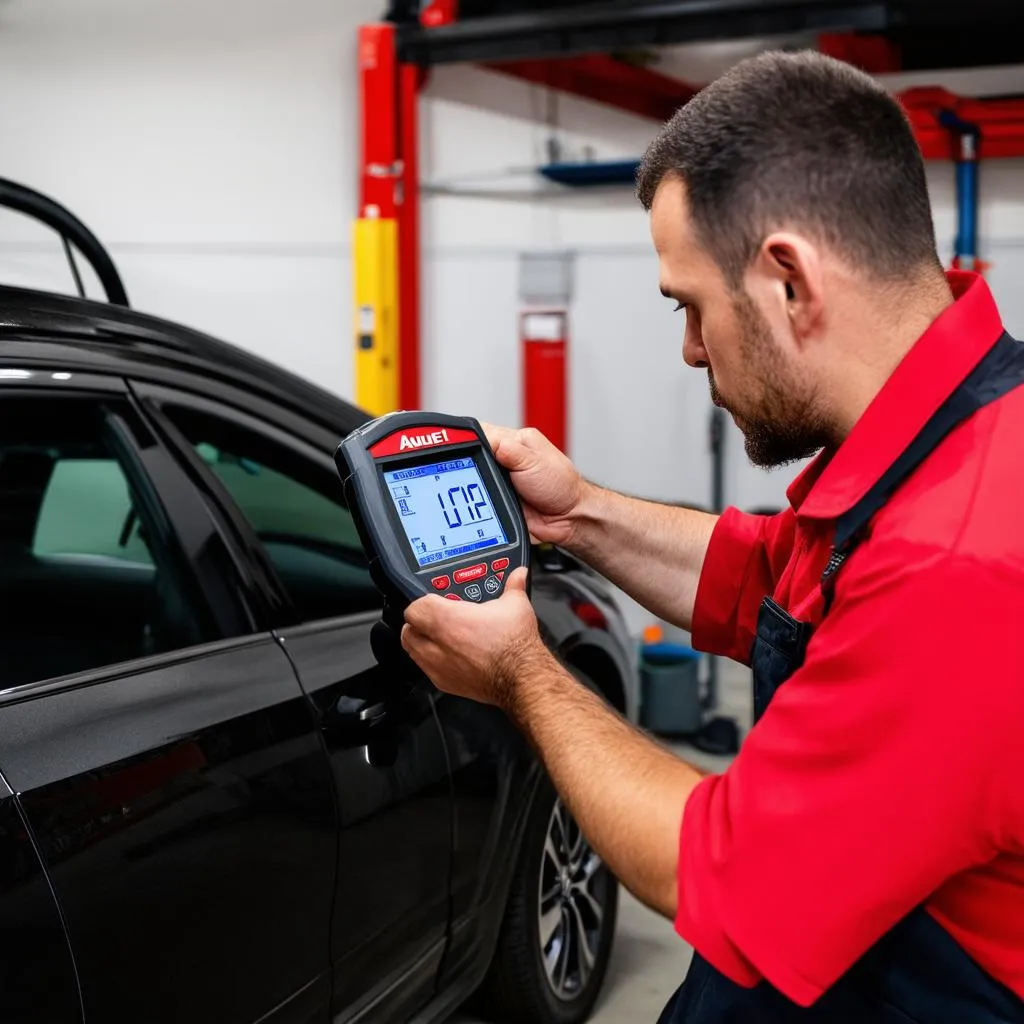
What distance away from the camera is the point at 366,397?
4.95 metres

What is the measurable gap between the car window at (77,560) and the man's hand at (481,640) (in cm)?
52

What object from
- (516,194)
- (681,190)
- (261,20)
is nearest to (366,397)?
(516,194)

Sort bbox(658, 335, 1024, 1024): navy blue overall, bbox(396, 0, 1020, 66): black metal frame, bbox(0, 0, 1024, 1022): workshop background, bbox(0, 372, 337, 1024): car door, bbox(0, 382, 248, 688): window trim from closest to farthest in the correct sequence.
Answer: bbox(658, 335, 1024, 1024): navy blue overall → bbox(0, 372, 337, 1024): car door → bbox(0, 382, 248, 688): window trim → bbox(396, 0, 1020, 66): black metal frame → bbox(0, 0, 1024, 1022): workshop background

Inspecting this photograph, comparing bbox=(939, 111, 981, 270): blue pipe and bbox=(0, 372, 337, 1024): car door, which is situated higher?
bbox=(939, 111, 981, 270): blue pipe

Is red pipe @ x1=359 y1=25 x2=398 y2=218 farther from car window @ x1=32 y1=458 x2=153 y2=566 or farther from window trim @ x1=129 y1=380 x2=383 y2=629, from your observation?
window trim @ x1=129 y1=380 x2=383 y2=629

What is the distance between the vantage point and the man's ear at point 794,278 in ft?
3.51

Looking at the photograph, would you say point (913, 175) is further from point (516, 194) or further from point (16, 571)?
point (516, 194)

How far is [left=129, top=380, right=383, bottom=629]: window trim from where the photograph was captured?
5.64 ft

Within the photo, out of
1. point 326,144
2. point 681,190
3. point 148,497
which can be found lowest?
point 148,497

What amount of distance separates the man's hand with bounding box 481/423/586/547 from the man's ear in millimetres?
638

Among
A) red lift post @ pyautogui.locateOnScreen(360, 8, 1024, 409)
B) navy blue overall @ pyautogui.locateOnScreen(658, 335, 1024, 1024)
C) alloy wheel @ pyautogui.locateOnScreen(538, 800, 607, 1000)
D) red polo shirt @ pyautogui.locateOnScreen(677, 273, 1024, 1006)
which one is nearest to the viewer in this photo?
red polo shirt @ pyautogui.locateOnScreen(677, 273, 1024, 1006)

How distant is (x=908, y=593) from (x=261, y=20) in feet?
16.8

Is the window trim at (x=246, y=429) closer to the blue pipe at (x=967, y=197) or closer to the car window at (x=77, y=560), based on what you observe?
the car window at (x=77, y=560)

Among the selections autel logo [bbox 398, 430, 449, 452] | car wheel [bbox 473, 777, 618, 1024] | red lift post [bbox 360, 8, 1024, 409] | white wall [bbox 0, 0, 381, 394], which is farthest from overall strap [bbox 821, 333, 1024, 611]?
white wall [bbox 0, 0, 381, 394]
